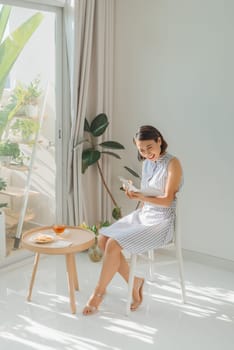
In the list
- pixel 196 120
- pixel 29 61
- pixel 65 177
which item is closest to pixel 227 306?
pixel 196 120

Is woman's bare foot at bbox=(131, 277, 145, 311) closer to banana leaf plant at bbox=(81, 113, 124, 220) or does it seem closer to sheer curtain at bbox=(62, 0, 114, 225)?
banana leaf plant at bbox=(81, 113, 124, 220)

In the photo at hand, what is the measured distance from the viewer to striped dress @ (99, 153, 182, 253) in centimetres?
281

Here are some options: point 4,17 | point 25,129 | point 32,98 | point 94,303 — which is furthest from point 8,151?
point 94,303

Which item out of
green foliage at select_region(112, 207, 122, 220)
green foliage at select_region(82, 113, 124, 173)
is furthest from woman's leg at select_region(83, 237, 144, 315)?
green foliage at select_region(82, 113, 124, 173)

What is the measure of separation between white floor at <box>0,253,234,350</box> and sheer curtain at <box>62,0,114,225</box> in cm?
68

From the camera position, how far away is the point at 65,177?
3.91m

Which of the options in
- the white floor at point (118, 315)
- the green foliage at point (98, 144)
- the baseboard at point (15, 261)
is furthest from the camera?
the green foliage at point (98, 144)

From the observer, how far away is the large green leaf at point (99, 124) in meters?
3.80

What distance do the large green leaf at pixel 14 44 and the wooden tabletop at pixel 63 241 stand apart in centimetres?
116

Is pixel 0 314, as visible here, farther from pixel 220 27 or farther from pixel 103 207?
pixel 220 27

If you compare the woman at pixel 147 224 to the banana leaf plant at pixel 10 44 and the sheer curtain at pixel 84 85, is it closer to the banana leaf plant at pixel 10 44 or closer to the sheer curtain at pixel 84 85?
the sheer curtain at pixel 84 85

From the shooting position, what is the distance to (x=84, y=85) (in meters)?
3.77

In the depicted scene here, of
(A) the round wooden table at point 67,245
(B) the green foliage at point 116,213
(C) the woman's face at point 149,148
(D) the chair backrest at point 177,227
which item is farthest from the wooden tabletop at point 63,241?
(B) the green foliage at point 116,213

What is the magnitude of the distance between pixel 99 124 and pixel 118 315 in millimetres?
1634
